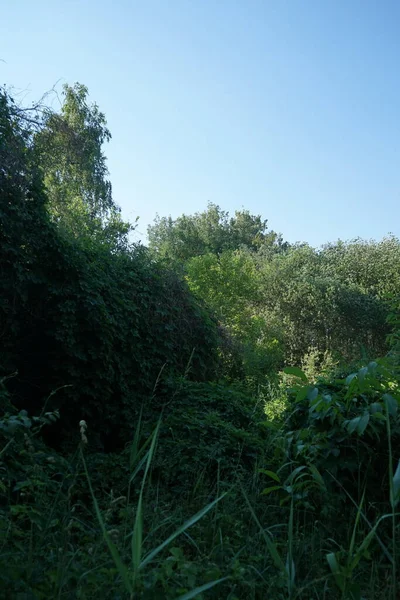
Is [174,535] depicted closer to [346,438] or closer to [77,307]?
[346,438]

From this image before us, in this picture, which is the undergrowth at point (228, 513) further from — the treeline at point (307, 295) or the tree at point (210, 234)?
the tree at point (210, 234)

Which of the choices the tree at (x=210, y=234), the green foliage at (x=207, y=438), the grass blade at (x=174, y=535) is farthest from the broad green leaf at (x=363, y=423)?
the tree at (x=210, y=234)

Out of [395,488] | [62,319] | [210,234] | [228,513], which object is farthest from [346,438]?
[210,234]

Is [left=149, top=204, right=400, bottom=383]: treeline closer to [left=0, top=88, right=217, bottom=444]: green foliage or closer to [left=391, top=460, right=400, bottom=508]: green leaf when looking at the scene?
[left=0, top=88, right=217, bottom=444]: green foliage

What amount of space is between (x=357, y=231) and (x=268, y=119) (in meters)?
10.8

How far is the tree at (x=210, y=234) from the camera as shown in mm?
37938

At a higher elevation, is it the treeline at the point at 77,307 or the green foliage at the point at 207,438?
the treeline at the point at 77,307

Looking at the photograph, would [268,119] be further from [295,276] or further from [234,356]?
[234,356]

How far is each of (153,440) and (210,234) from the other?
3845 cm

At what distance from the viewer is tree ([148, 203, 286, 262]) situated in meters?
37.9

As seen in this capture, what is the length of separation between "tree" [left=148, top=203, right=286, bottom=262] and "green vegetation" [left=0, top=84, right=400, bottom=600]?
21.9 meters

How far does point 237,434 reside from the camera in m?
5.32

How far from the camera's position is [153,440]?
57.6 inches

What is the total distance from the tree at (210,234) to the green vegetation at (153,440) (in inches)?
863
